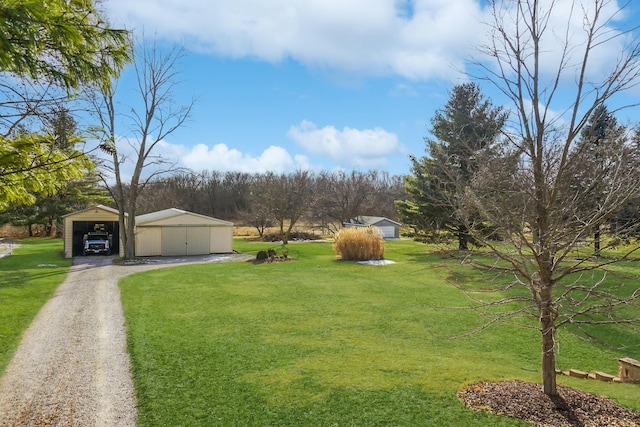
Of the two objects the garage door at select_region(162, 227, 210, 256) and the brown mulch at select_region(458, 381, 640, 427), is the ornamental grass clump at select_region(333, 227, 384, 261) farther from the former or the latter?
the brown mulch at select_region(458, 381, 640, 427)

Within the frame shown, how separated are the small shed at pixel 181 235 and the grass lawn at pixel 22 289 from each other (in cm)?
449

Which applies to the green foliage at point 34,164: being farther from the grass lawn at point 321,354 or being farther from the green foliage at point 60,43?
the grass lawn at point 321,354

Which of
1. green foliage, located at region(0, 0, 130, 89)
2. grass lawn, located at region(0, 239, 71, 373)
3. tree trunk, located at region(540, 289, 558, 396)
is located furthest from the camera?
grass lawn, located at region(0, 239, 71, 373)

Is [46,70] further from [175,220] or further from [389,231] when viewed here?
[389,231]

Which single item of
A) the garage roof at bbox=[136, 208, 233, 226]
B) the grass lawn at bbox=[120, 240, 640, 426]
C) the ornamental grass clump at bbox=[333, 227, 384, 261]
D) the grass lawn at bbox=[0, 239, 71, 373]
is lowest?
the grass lawn at bbox=[120, 240, 640, 426]

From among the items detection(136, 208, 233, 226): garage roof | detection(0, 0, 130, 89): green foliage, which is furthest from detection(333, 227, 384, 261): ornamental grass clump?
detection(0, 0, 130, 89): green foliage

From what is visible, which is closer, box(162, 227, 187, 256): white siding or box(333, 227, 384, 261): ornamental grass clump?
box(333, 227, 384, 261): ornamental grass clump

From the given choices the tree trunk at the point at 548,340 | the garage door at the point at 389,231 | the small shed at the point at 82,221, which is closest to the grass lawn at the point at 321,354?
the tree trunk at the point at 548,340

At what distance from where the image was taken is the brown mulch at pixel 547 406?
477 cm

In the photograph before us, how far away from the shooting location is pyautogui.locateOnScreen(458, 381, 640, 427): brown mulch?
4770 mm

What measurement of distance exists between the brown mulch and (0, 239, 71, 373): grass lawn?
7.39 meters

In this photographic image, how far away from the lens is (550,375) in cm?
534

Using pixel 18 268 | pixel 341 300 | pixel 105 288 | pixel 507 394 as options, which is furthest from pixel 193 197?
pixel 507 394

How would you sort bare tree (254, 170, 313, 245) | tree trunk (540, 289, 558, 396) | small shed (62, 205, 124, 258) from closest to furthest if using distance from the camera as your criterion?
tree trunk (540, 289, 558, 396) < small shed (62, 205, 124, 258) < bare tree (254, 170, 313, 245)
